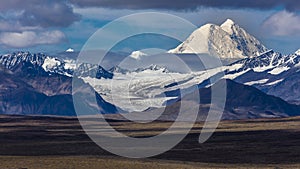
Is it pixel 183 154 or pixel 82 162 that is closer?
pixel 82 162

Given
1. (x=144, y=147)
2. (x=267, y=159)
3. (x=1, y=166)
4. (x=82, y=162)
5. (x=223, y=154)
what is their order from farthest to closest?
(x=144, y=147)
(x=223, y=154)
(x=267, y=159)
(x=82, y=162)
(x=1, y=166)

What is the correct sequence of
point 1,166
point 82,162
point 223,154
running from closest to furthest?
point 1,166 < point 82,162 < point 223,154

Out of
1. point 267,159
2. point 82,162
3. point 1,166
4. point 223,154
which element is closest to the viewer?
point 1,166

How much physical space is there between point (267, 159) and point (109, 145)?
5008cm

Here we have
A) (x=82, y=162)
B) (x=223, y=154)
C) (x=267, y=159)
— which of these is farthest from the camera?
(x=223, y=154)

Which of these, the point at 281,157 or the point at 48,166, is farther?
the point at 281,157

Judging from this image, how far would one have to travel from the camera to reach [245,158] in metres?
160

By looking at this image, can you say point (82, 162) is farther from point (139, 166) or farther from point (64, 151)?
point (64, 151)

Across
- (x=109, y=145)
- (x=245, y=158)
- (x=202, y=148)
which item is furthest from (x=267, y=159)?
(x=109, y=145)

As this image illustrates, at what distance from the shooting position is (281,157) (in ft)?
535

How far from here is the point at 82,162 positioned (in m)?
117

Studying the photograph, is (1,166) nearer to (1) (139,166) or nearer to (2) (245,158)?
(1) (139,166)

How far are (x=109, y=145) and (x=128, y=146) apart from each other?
21.5 ft

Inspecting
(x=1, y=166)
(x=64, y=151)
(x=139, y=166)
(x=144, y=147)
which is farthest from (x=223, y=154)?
(x=1, y=166)
